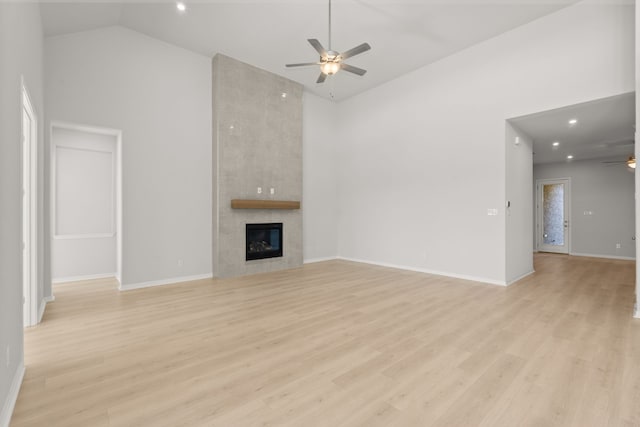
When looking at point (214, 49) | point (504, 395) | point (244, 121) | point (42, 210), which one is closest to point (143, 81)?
point (214, 49)

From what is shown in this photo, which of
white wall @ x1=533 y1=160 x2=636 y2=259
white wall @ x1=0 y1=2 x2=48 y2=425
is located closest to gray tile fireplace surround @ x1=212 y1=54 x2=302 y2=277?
white wall @ x1=0 y1=2 x2=48 y2=425

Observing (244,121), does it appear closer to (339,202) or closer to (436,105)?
(339,202)

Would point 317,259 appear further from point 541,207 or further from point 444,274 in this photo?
point 541,207

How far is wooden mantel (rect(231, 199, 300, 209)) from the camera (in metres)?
5.61

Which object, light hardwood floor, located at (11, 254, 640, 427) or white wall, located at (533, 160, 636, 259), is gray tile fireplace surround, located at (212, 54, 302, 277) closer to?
light hardwood floor, located at (11, 254, 640, 427)

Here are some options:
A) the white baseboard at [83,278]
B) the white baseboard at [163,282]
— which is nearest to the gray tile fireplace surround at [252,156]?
the white baseboard at [163,282]

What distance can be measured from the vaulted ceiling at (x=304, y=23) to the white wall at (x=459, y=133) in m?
0.47

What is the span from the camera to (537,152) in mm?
7484

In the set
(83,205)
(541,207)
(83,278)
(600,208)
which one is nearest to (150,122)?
(83,205)

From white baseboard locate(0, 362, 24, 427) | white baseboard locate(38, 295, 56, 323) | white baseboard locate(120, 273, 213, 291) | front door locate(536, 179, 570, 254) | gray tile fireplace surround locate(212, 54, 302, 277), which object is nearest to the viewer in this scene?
white baseboard locate(0, 362, 24, 427)

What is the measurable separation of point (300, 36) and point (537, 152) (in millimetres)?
6366

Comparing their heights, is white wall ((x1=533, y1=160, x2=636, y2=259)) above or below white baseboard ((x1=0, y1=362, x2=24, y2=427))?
above

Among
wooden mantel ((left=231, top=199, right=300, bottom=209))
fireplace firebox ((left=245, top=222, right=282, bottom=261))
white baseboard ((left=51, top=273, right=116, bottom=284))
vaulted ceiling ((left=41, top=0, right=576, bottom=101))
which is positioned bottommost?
white baseboard ((left=51, top=273, right=116, bottom=284))

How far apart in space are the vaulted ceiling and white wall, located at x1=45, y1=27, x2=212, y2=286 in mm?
294
